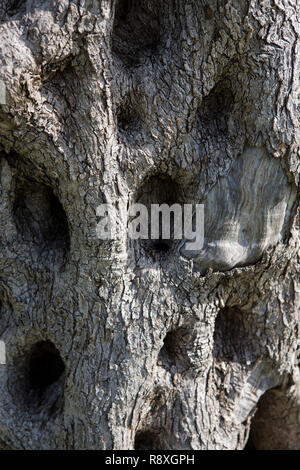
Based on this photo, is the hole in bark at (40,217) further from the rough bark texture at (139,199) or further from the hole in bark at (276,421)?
the hole in bark at (276,421)

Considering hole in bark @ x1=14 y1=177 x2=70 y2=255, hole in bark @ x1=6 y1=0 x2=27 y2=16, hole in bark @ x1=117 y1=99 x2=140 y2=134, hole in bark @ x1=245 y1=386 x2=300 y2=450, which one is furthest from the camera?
hole in bark @ x1=245 y1=386 x2=300 y2=450

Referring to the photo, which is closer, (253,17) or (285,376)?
(253,17)

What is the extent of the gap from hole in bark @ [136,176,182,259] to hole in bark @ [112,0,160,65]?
54cm

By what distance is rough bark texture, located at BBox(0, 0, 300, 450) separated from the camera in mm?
1902

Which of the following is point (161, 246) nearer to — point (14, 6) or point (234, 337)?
point (234, 337)

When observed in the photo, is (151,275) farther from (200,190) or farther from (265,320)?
(265,320)

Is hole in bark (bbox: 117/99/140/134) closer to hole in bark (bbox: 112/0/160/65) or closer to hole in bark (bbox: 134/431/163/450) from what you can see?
hole in bark (bbox: 112/0/160/65)

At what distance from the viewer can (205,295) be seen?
219 cm

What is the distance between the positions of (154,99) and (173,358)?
1.17 meters

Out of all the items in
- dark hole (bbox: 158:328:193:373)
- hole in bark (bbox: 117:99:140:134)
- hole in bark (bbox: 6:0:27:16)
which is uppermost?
hole in bark (bbox: 6:0:27:16)

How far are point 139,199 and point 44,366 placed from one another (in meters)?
0.97

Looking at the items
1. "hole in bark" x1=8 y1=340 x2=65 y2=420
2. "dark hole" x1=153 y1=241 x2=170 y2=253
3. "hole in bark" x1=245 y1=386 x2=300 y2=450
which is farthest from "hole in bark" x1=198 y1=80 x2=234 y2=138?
"hole in bark" x1=245 y1=386 x2=300 y2=450

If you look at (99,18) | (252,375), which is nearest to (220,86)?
(99,18)

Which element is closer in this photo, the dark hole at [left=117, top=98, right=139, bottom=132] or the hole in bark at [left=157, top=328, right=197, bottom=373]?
the dark hole at [left=117, top=98, right=139, bottom=132]
